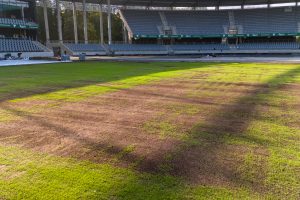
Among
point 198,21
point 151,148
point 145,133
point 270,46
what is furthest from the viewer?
point 198,21

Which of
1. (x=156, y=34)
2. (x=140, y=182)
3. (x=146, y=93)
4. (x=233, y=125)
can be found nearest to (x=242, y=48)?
(x=156, y=34)

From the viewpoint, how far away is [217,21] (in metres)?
60.7

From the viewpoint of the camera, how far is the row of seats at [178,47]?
172 feet

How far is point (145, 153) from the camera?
205 inches

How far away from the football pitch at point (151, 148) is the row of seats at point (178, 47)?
43730 millimetres

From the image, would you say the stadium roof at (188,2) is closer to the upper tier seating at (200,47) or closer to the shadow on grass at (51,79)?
the upper tier seating at (200,47)

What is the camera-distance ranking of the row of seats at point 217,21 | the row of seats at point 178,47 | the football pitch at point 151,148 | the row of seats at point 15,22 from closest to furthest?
1. the football pitch at point 151,148
2. the row of seats at point 15,22
3. the row of seats at point 178,47
4. the row of seats at point 217,21

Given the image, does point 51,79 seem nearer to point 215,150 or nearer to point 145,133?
point 145,133

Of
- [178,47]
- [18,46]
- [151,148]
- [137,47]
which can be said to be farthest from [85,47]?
[151,148]

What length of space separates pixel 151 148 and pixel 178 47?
54.5 m

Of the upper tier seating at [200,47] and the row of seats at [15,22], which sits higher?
the row of seats at [15,22]

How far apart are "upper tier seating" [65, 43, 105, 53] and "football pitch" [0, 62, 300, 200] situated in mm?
42208

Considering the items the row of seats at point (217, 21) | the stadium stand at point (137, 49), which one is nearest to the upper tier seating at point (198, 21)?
the row of seats at point (217, 21)

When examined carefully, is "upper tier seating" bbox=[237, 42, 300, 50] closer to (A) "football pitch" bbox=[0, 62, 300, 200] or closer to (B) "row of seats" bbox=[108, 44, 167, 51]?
(B) "row of seats" bbox=[108, 44, 167, 51]
